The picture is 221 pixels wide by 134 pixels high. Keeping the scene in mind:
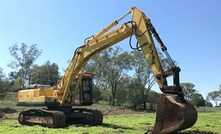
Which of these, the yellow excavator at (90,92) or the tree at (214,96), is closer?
the yellow excavator at (90,92)

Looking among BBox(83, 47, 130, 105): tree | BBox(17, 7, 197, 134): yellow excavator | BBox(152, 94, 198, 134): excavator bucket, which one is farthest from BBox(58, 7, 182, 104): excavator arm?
BBox(83, 47, 130, 105): tree

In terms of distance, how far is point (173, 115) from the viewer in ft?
41.5

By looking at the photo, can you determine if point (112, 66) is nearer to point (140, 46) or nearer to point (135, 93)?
point (135, 93)

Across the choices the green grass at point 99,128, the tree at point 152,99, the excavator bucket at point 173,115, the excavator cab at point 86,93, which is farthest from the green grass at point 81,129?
the tree at point 152,99

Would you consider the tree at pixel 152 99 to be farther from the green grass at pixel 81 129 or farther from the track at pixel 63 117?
the green grass at pixel 81 129

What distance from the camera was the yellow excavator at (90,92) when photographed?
12.8m

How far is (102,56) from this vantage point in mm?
63250

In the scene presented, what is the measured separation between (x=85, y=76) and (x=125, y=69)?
1655 inches

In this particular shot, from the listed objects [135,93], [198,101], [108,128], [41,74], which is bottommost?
[108,128]

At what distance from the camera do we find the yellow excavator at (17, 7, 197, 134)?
12.8m

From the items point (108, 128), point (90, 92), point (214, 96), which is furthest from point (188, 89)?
point (108, 128)

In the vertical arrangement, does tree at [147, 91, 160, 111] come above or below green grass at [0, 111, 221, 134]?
above

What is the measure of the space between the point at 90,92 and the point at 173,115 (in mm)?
9378

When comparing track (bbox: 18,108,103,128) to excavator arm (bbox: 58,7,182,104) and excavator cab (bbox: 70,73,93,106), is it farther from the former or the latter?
excavator arm (bbox: 58,7,182,104)
